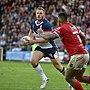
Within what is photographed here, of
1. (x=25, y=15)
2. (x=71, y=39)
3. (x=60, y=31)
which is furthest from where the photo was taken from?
(x=25, y=15)

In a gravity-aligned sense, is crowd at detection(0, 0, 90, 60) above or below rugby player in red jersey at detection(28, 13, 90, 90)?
below

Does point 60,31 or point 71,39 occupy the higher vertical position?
point 60,31

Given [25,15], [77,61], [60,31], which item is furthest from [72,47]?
[25,15]

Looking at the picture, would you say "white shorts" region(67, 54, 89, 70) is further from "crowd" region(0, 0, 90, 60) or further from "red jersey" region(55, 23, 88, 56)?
"crowd" region(0, 0, 90, 60)

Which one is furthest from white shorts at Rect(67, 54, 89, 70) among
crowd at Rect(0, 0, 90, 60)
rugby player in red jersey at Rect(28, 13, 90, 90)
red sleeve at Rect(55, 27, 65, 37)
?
crowd at Rect(0, 0, 90, 60)

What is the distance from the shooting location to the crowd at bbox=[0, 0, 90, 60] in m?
35.4

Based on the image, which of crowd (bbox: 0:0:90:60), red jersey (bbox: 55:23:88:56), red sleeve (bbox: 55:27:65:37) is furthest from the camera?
crowd (bbox: 0:0:90:60)

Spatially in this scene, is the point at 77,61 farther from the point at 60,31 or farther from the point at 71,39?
the point at 60,31

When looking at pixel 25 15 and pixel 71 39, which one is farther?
pixel 25 15

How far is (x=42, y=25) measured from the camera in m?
14.8

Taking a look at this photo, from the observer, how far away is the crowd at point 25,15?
35.4 metres

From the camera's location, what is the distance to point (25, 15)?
39.3 meters

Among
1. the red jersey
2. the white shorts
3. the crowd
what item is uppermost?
the red jersey

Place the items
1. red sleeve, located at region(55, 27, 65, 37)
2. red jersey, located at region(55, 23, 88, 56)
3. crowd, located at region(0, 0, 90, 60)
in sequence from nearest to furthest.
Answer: red sleeve, located at region(55, 27, 65, 37), red jersey, located at region(55, 23, 88, 56), crowd, located at region(0, 0, 90, 60)
